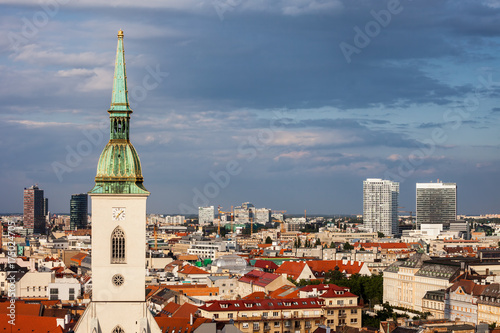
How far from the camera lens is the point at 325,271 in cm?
12938

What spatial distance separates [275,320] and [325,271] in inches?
2083

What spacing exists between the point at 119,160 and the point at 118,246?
12.9 ft

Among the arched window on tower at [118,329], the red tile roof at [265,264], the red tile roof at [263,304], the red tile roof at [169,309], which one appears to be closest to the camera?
the arched window on tower at [118,329]

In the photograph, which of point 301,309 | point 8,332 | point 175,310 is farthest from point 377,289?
point 8,332

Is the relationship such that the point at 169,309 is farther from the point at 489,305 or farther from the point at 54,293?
the point at 489,305

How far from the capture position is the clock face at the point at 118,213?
127 feet

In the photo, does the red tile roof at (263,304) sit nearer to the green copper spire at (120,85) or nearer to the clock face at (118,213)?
the clock face at (118,213)

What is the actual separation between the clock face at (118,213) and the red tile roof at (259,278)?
6448 centimetres

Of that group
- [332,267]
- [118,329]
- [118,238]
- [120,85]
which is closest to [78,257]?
[332,267]

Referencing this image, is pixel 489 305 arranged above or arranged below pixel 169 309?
below

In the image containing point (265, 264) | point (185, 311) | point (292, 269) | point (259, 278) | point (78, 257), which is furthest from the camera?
point (78, 257)

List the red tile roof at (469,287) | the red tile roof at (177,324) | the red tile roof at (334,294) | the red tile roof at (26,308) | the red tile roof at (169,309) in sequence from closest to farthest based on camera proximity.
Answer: the red tile roof at (177,324), the red tile roof at (26,308), the red tile roof at (169,309), the red tile roof at (334,294), the red tile roof at (469,287)

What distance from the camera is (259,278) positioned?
10738 cm

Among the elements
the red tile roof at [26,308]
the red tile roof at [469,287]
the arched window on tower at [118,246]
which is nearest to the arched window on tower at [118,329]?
the arched window on tower at [118,246]
